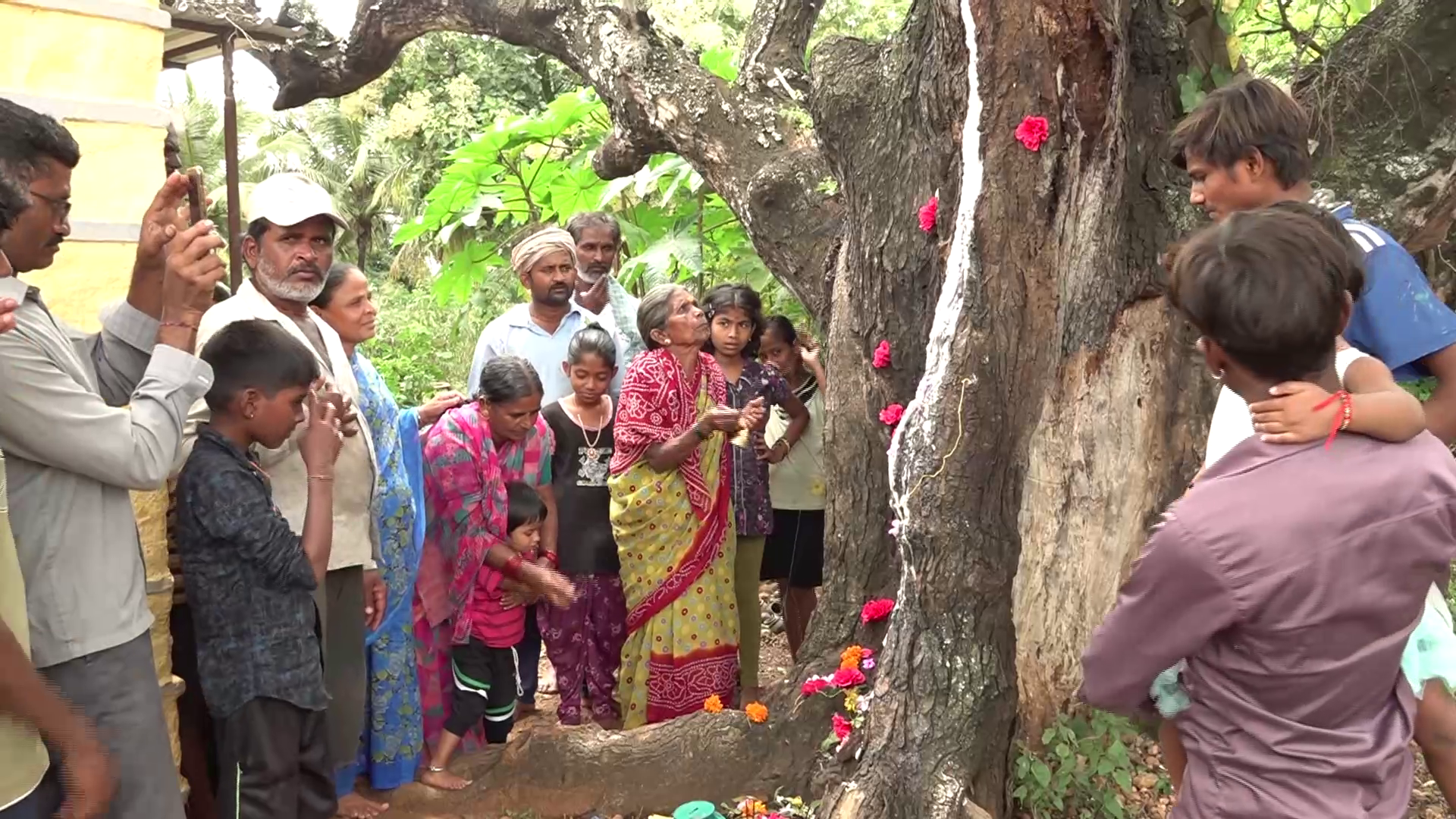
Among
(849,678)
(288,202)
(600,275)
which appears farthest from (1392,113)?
(288,202)

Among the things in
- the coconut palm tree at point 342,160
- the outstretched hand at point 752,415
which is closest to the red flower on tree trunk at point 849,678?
the outstretched hand at point 752,415

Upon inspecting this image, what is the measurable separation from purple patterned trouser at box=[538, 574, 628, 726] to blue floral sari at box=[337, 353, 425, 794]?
0.75 m

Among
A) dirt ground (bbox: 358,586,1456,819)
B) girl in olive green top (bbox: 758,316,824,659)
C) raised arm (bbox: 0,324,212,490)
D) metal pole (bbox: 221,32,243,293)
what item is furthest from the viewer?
girl in olive green top (bbox: 758,316,824,659)

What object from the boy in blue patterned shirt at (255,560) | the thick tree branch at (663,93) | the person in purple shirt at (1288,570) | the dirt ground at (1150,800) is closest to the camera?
the person in purple shirt at (1288,570)

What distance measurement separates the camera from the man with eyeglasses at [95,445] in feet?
6.77

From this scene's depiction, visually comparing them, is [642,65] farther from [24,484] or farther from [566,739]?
[24,484]

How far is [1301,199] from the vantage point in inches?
91.8

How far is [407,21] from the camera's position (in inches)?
217

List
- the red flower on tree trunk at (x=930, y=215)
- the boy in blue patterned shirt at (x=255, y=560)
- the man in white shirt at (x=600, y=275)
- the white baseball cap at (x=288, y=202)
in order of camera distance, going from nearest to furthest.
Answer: the boy in blue patterned shirt at (x=255, y=560) → the white baseball cap at (x=288, y=202) → the red flower on tree trunk at (x=930, y=215) → the man in white shirt at (x=600, y=275)

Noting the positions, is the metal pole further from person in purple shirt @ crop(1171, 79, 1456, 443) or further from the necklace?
person in purple shirt @ crop(1171, 79, 1456, 443)

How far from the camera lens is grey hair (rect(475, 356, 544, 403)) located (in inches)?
153

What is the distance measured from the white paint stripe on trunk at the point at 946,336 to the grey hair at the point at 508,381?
132 centimetres

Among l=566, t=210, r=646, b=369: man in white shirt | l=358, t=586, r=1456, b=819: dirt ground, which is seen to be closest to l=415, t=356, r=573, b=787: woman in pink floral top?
l=358, t=586, r=1456, b=819: dirt ground

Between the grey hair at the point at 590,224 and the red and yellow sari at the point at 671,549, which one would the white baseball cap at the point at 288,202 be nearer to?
the red and yellow sari at the point at 671,549
